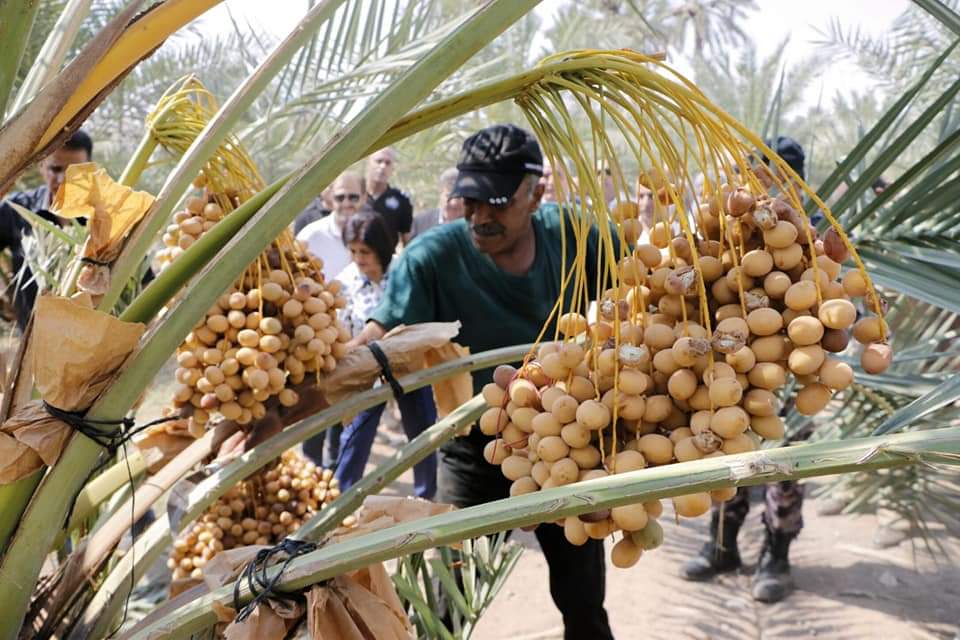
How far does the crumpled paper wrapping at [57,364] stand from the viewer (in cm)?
117

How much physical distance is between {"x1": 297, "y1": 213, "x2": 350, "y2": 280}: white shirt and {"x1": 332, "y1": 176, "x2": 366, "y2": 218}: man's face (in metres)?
0.09

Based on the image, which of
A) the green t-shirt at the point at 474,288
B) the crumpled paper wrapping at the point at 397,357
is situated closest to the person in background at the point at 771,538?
the green t-shirt at the point at 474,288

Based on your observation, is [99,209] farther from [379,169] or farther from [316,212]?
[316,212]

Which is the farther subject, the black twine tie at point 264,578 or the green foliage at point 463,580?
the green foliage at point 463,580

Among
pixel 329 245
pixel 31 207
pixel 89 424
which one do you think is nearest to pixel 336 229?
pixel 329 245

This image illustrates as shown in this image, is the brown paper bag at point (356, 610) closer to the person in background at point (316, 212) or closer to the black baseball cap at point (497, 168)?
the black baseball cap at point (497, 168)

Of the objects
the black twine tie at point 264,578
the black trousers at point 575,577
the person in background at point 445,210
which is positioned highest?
the person in background at point 445,210

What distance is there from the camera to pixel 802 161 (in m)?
2.88

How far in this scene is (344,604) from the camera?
119 centimetres

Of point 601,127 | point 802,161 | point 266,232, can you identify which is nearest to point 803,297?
point 601,127

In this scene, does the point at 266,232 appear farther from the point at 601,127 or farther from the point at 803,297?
the point at 803,297

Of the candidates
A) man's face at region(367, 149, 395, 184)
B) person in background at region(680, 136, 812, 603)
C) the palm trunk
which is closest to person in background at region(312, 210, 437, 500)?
man's face at region(367, 149, 395, 184)

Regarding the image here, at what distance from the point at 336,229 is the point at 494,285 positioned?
7.30 feet

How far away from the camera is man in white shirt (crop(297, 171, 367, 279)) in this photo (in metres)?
4.38
